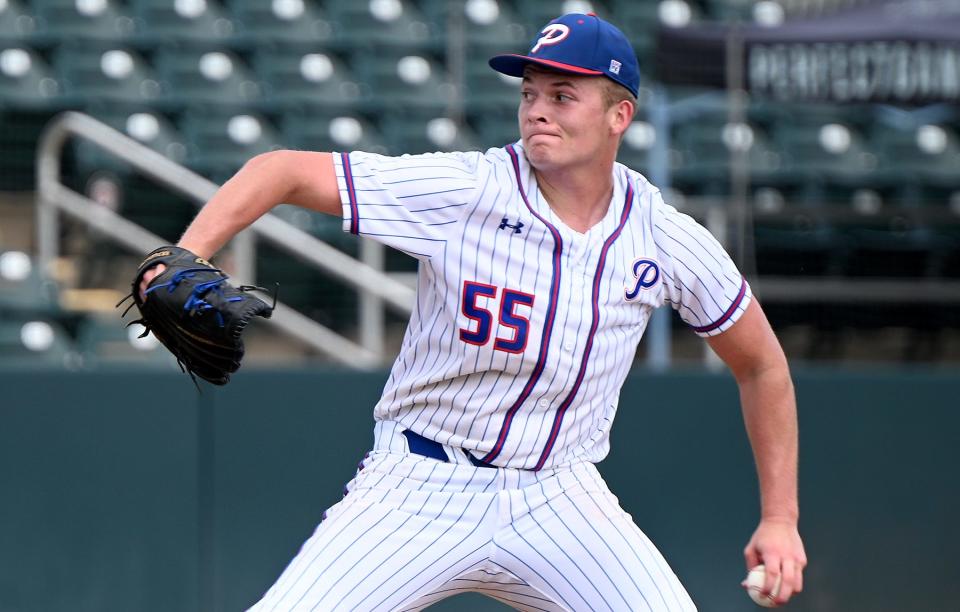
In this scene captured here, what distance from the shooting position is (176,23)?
8055mm

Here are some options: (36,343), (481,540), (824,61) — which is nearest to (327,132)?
(36,343)

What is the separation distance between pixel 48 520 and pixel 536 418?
8.62 feet

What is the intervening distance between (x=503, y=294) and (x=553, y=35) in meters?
0.58

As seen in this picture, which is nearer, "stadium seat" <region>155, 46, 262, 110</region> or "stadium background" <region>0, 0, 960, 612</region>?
"stadium background" <region>0, 0, 960, 612</region>

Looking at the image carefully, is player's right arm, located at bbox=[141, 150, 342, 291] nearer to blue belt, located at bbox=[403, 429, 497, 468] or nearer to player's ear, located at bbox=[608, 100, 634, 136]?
blue belt, located at bbox=[403, 429, 497, 468]

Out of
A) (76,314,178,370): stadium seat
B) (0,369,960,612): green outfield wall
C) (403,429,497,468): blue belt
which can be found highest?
(76,314,178,370): stadium seat

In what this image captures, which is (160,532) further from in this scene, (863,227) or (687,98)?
(687,98)

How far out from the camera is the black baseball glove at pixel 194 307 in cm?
243

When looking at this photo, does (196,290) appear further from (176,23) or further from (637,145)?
(637,145)

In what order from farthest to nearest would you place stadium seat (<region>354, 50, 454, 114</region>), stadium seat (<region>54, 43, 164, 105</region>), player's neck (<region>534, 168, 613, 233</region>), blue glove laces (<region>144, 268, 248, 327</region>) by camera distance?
stadium seat (<region>354, 50, 454, 114</region>), stadium seat (<region>54, 43, 164, 105</region>), player's neck (<region>534, 168, 613, 233</region>), blue glove laces (<region>144, 268, 248, 327</region>)

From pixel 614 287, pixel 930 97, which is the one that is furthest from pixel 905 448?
pixel 614 287

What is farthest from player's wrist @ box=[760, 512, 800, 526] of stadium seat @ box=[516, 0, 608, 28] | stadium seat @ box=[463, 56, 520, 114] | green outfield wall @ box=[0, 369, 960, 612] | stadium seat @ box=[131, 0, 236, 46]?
stadium seat @ box=[516, 0, 608, 28]

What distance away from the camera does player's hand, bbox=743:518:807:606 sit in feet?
9.57

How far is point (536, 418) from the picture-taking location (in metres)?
2.98
